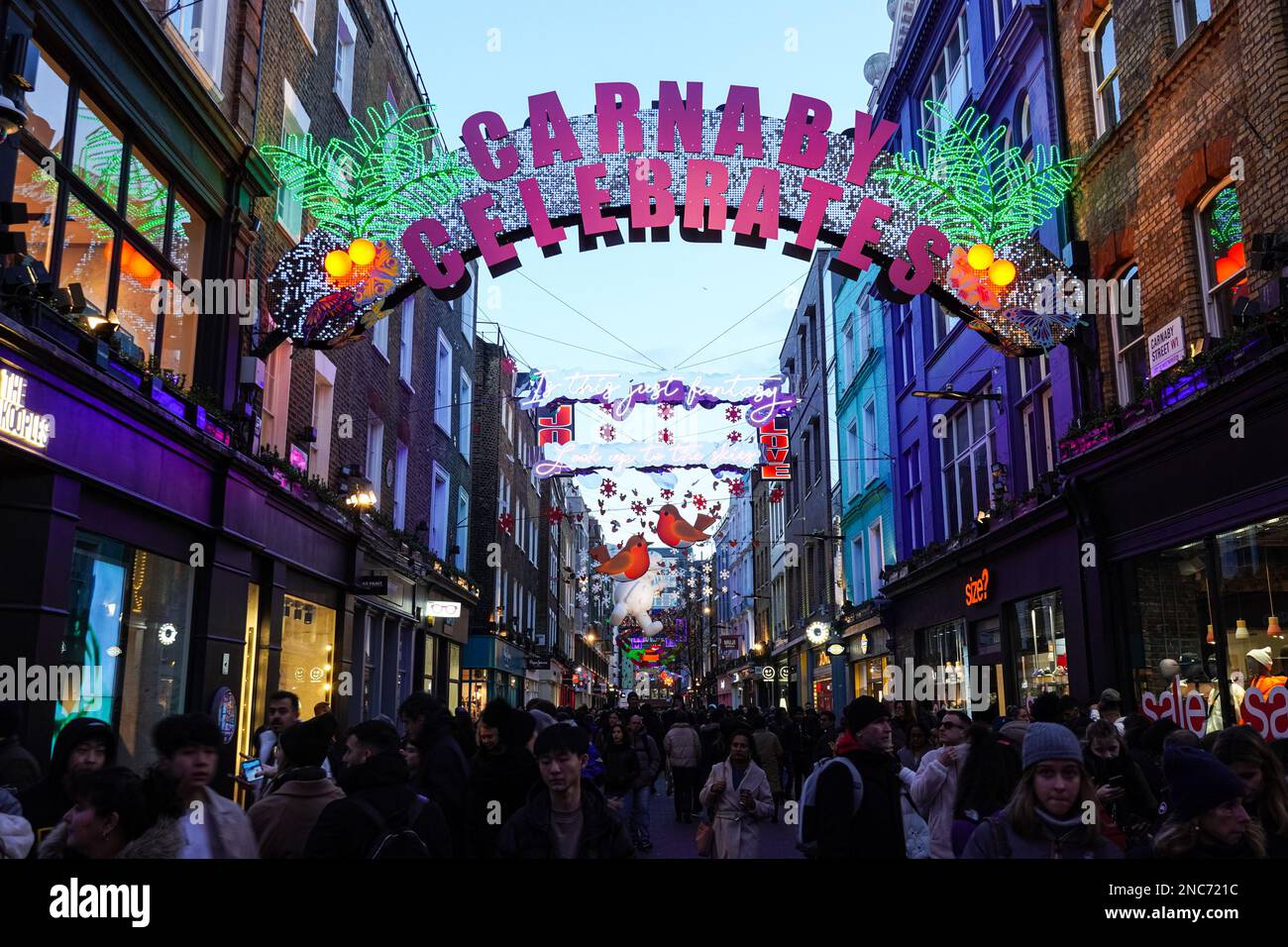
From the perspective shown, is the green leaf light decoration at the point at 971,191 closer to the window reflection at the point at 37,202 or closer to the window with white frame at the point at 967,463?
the window with white frame at the point at 967,463

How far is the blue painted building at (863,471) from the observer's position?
28.9 meters

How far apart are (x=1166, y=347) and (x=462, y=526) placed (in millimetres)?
21710

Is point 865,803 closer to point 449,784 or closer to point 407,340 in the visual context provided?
point 449,784

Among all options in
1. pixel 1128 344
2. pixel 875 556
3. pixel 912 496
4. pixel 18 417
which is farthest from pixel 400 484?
pixel 18 417

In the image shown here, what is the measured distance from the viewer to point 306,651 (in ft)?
56.5

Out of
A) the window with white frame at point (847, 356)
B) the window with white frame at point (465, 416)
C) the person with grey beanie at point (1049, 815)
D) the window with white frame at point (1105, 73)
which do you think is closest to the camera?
the person with grey beanie at point (1049, 815)

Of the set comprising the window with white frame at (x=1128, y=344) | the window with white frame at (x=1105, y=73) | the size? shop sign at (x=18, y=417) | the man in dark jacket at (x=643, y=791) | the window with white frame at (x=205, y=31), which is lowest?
the man in dark jacket at (x=643, y=791)

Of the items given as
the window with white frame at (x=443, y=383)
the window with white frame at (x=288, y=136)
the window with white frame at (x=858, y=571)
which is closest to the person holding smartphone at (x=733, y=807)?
the window with white frame at (x=288, y=136)

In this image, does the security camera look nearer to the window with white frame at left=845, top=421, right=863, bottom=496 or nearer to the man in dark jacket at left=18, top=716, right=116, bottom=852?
the man in dark jacket at left=18, top=716, right=116, bottom=852

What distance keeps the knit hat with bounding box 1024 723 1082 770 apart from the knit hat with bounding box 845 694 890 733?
4.24 feet

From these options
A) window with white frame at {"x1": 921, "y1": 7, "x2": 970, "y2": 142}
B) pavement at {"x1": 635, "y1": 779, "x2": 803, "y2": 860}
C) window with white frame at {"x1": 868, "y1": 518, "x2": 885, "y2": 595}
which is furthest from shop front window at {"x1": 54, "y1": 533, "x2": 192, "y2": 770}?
window with white frame at {"x1": 868, "y1": 518, "x2": 885, "y2": 595}

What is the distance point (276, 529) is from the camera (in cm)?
1512

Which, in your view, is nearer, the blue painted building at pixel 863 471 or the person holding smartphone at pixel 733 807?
the person holding smartphone at pixel 733 807

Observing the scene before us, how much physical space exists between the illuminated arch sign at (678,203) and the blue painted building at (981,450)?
9.52 feet
